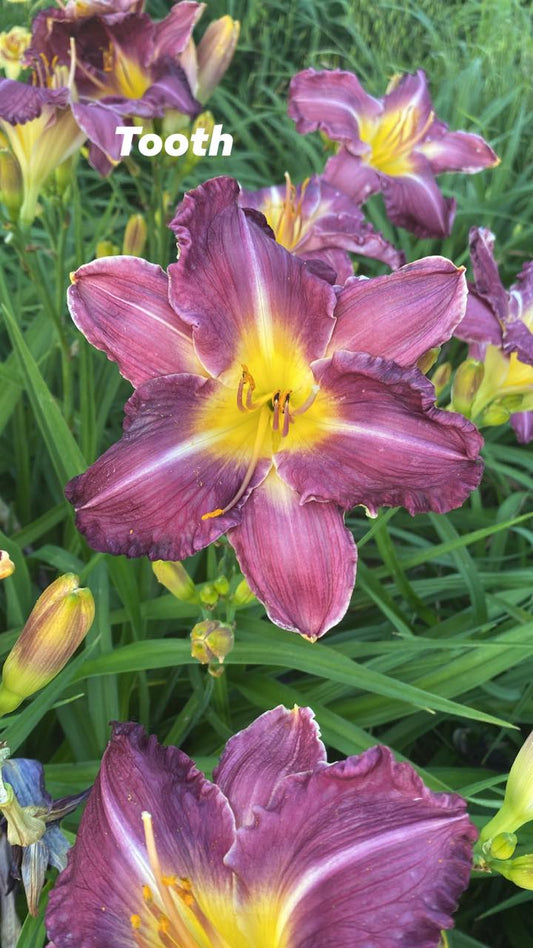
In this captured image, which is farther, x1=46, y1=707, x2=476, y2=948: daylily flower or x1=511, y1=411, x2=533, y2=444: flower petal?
x1=511, y1=411, x2=533, y2=444: flower petal

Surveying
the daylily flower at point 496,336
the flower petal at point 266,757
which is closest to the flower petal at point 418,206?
the daylily flower at point 496,336

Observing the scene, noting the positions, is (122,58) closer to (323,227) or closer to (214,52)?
(214,52)

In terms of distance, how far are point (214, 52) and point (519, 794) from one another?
4.43 ft

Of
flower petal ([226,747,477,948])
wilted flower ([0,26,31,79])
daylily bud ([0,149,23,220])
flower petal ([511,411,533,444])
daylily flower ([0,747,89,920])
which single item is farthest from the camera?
wilted flower ([0,26,31,79])

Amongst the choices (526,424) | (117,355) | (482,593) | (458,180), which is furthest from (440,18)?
(117,355)

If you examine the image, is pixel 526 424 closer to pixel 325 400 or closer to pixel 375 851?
pixel 325 400

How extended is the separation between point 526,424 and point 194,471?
2.31ft

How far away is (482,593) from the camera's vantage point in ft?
4.30

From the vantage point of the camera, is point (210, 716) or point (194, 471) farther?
point (210, 716)

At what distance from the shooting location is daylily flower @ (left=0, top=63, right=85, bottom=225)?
4.17 feet

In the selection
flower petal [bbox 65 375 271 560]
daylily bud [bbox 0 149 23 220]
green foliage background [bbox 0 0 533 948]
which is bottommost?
green foliage background [bbox 0 0 533 948]

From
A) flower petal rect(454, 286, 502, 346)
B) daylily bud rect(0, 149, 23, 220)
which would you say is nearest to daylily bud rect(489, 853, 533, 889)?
flower petal rect(454, 286, 502, 346)

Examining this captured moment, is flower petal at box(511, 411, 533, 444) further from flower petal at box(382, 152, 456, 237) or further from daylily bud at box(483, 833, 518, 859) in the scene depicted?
daylily bud at box(483, 833, 518, 859)

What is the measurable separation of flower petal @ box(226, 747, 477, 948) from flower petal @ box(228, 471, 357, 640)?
0.63ft
